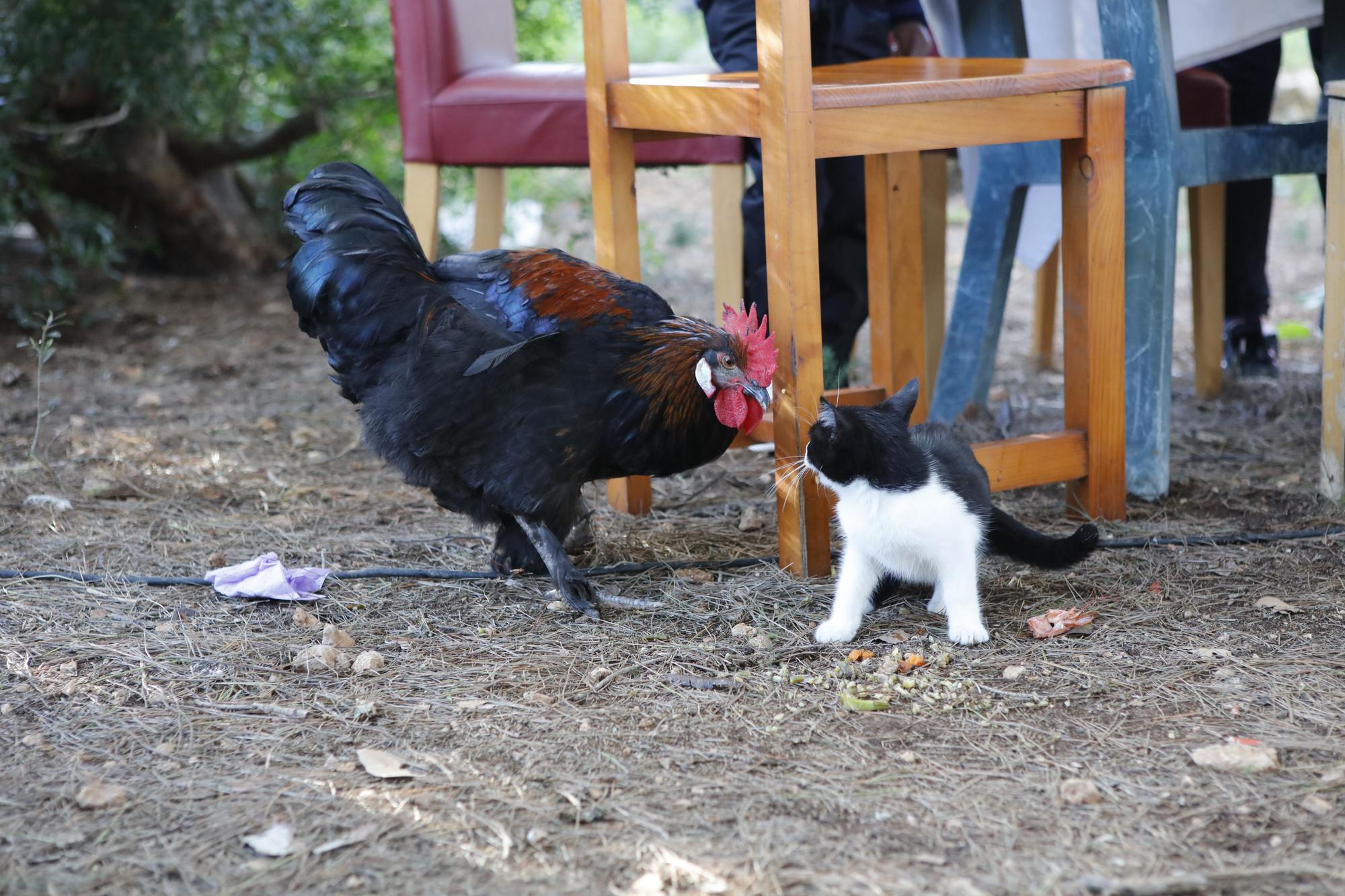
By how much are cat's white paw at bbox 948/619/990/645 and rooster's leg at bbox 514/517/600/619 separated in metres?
0.69

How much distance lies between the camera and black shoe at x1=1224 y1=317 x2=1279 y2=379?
4.05m

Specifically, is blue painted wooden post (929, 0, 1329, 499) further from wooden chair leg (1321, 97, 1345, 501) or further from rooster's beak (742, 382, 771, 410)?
rooster's beak (742, 382, 771, 410)

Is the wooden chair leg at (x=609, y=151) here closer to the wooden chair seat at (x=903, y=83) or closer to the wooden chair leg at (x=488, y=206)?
the wooden chair seat at (x=903, y=83)

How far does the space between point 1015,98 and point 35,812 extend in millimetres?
2118

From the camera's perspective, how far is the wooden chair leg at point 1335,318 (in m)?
2.64

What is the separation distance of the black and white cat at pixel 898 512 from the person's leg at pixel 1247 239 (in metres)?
2.22

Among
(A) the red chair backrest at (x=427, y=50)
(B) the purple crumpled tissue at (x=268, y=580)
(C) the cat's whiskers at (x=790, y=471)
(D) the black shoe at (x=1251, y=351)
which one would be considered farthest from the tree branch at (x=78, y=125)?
(D) the black shoe at (x=1251, y=351)

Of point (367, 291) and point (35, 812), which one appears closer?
point (35, 812)

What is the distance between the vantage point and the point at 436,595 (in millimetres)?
2480

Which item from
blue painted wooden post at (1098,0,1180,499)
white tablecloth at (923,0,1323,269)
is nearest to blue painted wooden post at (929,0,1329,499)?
blue painted wooden post at (1098,0,1180,499)

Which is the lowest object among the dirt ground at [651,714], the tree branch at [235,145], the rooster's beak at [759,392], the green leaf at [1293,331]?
the dirt ground at [651,714]

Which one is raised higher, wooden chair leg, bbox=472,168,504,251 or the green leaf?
wooden chair leg, bbox=472,168,504,251

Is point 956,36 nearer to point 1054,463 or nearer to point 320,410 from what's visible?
point 1054,463

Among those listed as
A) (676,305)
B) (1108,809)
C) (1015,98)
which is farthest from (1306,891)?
(676,305)
